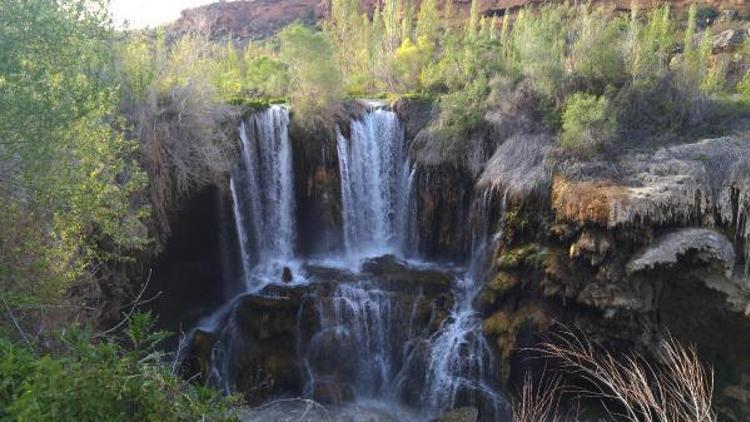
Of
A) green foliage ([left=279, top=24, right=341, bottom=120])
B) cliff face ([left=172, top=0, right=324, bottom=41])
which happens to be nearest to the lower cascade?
green foliage ([left=279, top=24, right=341, bottom=120])

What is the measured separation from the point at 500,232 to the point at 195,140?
6728mm

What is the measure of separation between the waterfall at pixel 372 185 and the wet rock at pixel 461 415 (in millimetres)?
5360

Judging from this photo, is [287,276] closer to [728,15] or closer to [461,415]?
[461,415]

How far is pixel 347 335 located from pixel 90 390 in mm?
7922

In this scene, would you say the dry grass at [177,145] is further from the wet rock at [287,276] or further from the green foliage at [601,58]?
the green foliage at [601,58]

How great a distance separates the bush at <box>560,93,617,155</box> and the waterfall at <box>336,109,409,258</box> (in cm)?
439

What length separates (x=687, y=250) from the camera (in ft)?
29.0

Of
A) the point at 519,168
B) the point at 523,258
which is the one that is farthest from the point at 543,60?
the point at 523,258

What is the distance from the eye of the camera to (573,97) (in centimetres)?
1209

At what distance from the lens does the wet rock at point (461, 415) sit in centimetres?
910

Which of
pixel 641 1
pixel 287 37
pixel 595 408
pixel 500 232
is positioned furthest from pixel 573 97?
pixel 641 1

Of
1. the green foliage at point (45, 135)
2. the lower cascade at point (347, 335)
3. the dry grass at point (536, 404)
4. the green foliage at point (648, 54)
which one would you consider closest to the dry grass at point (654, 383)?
the dry grass at point (536, 404)

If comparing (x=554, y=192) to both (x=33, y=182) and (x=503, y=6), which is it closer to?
(x=33, y=182)

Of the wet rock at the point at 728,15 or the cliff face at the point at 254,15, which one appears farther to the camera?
the cliff face at the point at 254,15
